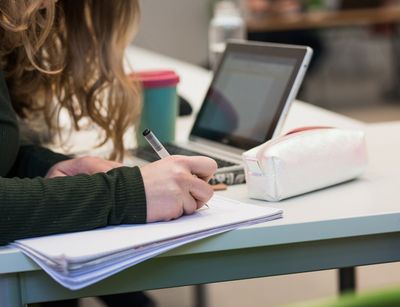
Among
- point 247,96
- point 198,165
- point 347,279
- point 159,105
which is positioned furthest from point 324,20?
point 198,165

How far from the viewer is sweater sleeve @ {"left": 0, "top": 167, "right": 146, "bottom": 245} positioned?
101 centimetres

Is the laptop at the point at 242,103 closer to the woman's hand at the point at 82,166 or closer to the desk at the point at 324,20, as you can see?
the woman's hand at the point at 82,166

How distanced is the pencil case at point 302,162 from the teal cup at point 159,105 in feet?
1.37

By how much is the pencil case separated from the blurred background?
402cm

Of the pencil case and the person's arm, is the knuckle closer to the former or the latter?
the person's arm

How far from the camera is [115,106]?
1.54m

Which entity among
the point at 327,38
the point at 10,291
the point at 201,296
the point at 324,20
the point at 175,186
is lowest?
the point at 201,296

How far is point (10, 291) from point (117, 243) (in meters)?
0.14

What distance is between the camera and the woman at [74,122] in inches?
40.3

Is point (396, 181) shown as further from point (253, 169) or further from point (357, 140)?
point (253, 169)

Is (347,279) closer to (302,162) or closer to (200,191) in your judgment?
(302,162)

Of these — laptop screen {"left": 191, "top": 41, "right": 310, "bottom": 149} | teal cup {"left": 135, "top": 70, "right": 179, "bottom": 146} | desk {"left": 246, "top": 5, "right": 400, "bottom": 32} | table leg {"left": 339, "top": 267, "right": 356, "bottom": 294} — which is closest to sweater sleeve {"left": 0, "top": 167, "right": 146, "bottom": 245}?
laptop screen {"left": 191, "top": 41, "right": 310, "bottom": 149}

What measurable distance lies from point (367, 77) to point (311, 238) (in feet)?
21.5

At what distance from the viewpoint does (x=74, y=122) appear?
5.22 feet
